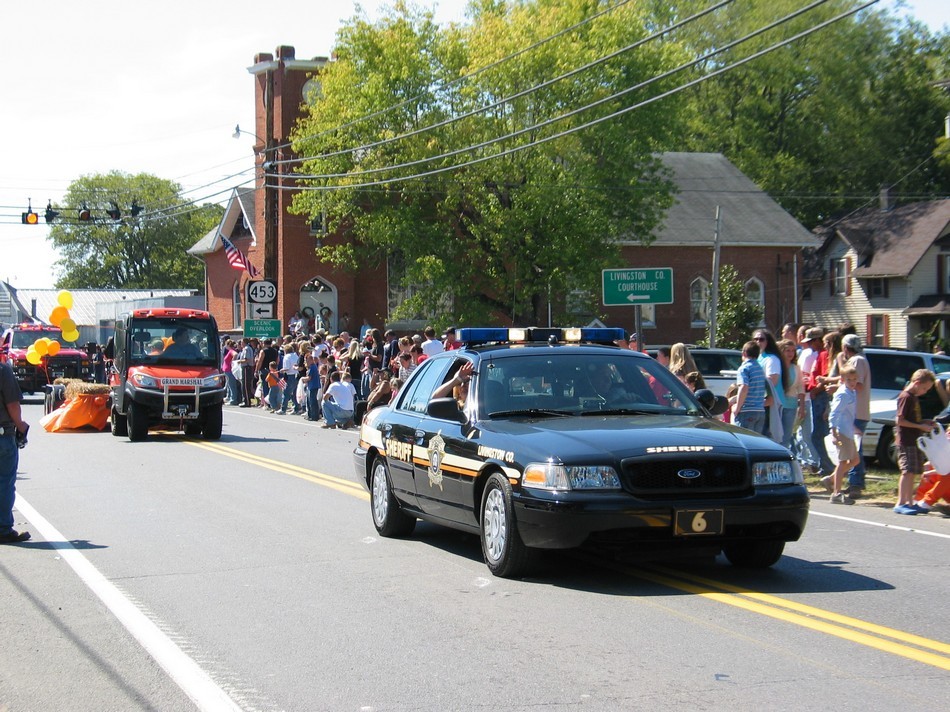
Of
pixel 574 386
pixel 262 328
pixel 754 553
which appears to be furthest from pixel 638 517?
pixel 262 328

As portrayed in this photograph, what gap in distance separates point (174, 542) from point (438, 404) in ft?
9.58

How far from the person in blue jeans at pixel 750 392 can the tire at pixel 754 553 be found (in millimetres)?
5363

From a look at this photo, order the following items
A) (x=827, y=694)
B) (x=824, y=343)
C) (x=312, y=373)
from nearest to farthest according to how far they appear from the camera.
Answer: (x=827, y=694), (x=824, y=343), (x=312, y=373)

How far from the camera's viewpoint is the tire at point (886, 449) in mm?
16562

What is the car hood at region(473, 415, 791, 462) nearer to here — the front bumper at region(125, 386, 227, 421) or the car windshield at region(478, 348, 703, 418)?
the car windshield at region(478, 348, 703, 418)

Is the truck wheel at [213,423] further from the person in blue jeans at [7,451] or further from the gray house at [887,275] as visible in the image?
the gray house at [887,275]

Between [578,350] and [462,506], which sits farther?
[578,350]

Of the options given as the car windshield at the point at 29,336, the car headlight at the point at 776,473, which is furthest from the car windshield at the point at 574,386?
the car windshield at the point at 29,336

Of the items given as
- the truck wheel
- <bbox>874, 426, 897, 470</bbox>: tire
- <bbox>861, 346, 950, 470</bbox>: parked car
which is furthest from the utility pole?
<bbox>874, 426, 897, 470</bbox>: tire

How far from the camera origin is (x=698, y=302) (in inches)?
2203

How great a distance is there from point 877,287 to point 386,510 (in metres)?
51.8

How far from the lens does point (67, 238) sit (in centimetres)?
10981

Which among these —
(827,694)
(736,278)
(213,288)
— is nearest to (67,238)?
(213,288)

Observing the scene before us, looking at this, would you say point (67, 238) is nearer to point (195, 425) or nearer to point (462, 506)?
point (195, 425)
